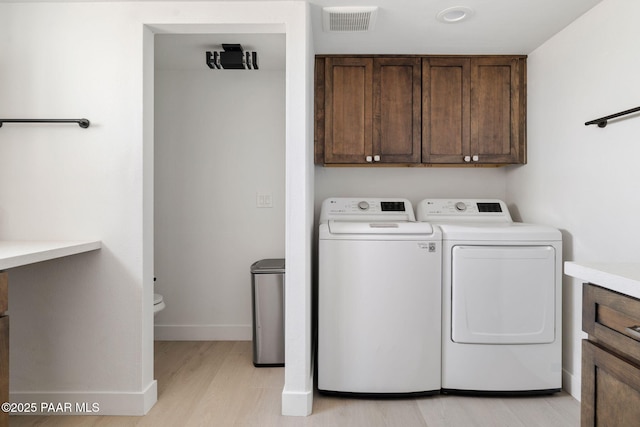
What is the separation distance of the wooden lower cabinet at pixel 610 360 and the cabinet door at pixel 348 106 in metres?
1.75

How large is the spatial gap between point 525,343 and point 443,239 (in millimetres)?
717

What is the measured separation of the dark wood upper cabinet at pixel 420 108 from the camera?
2.58 metres

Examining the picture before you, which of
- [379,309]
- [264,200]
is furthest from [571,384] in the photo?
[264,200]

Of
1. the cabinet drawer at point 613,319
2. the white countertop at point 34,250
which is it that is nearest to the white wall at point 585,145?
the cabinet drawer at point 613,319

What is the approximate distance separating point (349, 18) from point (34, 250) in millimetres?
1839

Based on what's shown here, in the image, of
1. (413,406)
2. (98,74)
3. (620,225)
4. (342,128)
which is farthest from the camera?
(342,128)

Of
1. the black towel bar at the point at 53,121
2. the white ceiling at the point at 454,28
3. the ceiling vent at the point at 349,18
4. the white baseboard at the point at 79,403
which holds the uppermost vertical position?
the white ceiling at the point at 454,28

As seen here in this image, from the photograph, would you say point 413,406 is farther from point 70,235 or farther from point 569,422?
point 70,235

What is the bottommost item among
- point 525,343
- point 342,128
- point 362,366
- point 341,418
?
point 341,418

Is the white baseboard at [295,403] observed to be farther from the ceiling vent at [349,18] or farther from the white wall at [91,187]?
the ceiling vent at [349,18]

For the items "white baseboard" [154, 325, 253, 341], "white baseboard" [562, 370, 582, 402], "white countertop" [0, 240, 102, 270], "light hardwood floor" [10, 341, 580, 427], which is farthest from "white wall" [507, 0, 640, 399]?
"white countertop" [0, 240, 102, 270]

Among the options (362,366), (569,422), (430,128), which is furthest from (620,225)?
(362,366)

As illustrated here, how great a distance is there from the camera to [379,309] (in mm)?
2076

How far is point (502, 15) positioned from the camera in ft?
6.69
